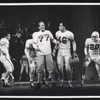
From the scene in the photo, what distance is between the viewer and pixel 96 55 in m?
4.22

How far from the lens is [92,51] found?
13.9 ft

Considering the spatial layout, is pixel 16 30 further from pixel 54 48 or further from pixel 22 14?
pixel 54 48

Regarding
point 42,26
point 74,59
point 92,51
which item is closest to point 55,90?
point 74,59

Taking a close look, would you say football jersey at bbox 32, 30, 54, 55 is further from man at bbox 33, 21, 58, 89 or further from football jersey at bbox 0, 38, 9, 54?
football jersey at bbox 0, 38, 9, 54

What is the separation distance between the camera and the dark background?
4.18 meters

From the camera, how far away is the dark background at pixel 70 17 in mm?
4184

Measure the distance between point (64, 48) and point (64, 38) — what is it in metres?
0.21

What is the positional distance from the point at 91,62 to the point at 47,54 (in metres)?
0.94

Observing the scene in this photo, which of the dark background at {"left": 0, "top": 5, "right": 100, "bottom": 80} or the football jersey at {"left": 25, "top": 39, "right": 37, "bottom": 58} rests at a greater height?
the dark background at {"left": 0, "top": 5, "right": 100, "bottom": 80}

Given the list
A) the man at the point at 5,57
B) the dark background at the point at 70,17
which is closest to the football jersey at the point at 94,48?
the dark background at the point at 70,17

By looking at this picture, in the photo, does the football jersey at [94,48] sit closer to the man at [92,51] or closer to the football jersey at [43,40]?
the man at [92,51]

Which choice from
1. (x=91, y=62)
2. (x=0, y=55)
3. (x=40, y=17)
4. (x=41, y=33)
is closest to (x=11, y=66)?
(x=0, y=55)

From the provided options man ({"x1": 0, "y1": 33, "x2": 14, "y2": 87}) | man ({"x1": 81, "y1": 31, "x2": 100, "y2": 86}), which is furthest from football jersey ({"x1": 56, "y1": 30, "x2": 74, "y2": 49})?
man ({"x1": 0, "y1": 33, "x2": 14, "y2": 87})

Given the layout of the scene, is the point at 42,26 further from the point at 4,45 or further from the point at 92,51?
the point at 92,51
